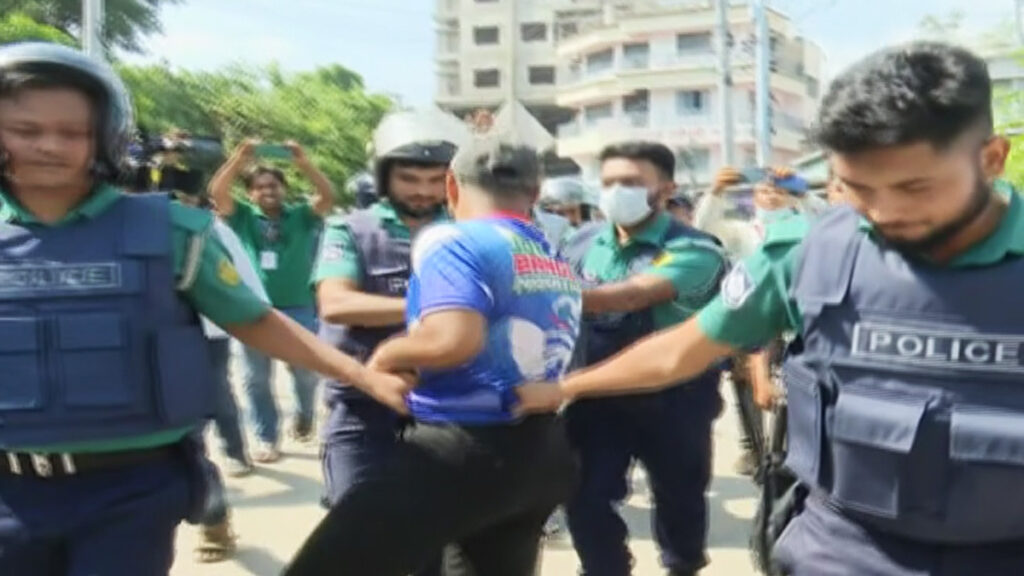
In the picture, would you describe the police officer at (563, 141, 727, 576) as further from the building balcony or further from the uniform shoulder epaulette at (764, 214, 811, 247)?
the building balcony

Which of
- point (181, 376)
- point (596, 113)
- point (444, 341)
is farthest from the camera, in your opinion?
point (596, 113)

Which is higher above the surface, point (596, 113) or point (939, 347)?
point (596, 113)

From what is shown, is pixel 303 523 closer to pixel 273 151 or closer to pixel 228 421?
pixel 228 421

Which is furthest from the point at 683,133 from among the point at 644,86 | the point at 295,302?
the point at 295,302

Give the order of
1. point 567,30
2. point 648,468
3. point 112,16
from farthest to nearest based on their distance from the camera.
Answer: point 567,30, point 112,16, point 648,468

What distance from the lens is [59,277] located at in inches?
92.7

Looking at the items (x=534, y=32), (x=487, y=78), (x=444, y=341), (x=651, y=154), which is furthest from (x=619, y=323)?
(x=487, y=78)

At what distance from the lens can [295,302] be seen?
6984 mm

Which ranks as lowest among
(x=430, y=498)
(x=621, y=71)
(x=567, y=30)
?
(x=430, y=498)

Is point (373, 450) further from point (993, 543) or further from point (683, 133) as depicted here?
point (683, 133)

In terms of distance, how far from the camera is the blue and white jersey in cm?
272

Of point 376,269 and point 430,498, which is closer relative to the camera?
point 430,498

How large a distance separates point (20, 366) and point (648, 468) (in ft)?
8.11

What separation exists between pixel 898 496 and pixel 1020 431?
0.72ft
